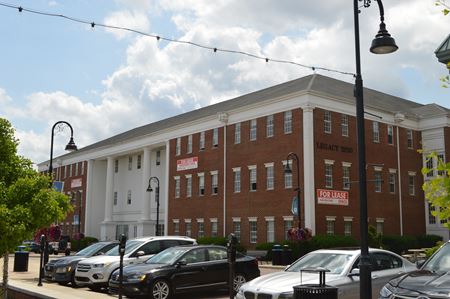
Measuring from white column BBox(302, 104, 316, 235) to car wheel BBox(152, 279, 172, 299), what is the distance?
23.4m

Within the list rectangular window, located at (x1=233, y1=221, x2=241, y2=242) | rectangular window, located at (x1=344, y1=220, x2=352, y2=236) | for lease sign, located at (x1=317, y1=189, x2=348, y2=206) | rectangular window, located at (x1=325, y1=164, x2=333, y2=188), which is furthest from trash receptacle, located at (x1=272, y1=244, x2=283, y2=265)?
rectangular window, located at (x1=233, y1=221, x2=241, y2=242)

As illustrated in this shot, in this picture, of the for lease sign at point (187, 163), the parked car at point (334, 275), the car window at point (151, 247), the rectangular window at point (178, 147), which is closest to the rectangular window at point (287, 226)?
the for lease sign at point (187, 163)

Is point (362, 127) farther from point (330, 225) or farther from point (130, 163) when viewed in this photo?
point (130, 163)

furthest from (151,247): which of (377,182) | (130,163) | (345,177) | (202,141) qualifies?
(130,163)

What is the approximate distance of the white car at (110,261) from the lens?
60.0ft

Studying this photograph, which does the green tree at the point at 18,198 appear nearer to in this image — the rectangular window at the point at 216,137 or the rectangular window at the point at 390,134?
the rectangular window at the point at 216,137

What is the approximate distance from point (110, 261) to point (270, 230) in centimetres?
2312

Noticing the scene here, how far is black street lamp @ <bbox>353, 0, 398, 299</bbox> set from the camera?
9672mm

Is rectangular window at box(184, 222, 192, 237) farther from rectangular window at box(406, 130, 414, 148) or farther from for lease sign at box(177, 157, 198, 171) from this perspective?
rectangular window at box(406, 130, 414, 148)

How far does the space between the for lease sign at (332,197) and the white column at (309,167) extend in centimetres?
78

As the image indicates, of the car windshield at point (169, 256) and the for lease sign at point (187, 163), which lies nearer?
the car windshield at point (169, 256)

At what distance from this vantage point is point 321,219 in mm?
38438

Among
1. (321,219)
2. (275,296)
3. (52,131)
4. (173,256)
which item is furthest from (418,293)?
Answer: (321,219)

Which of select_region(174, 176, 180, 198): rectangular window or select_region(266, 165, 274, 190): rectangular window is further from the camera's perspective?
select_region(174, 176, 180, 198): rectangular window
